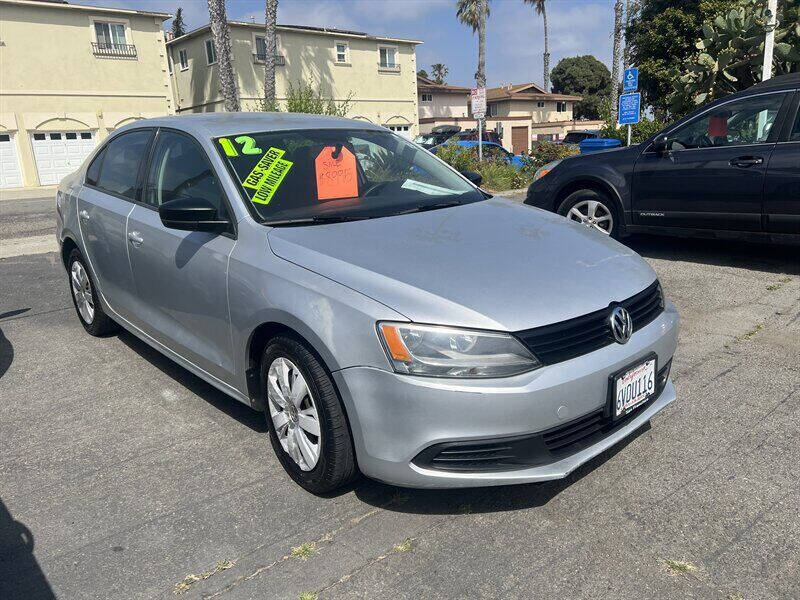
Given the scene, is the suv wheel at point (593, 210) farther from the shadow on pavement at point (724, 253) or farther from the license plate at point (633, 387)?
the license plate at point (633, 387)

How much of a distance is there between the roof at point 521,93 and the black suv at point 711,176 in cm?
4773

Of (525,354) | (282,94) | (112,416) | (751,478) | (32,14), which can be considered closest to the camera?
(525,354)

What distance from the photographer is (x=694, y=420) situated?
135 inches

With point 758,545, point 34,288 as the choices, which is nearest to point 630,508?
point 758,545

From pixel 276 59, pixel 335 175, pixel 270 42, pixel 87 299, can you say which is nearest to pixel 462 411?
pixel 335 175

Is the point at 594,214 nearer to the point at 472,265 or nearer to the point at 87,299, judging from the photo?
the point at 472,265

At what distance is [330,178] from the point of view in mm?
3568

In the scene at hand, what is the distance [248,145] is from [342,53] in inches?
1224

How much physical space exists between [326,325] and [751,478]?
1.96m

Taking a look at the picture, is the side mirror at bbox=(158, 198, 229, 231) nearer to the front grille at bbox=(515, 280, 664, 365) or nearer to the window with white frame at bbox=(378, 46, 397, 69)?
the front grille at bbox=(515, 280, 664, 365)

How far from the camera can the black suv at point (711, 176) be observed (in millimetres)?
5668

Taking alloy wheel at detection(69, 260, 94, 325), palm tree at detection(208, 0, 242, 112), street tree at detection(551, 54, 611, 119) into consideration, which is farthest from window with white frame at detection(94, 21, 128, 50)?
street tree at detection(551, 54, 611, 119)

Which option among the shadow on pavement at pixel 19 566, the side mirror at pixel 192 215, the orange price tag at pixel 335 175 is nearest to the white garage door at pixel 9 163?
the orange price tag at pixel 335 175

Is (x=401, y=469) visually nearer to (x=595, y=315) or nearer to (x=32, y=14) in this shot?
(x=595, y=315)
